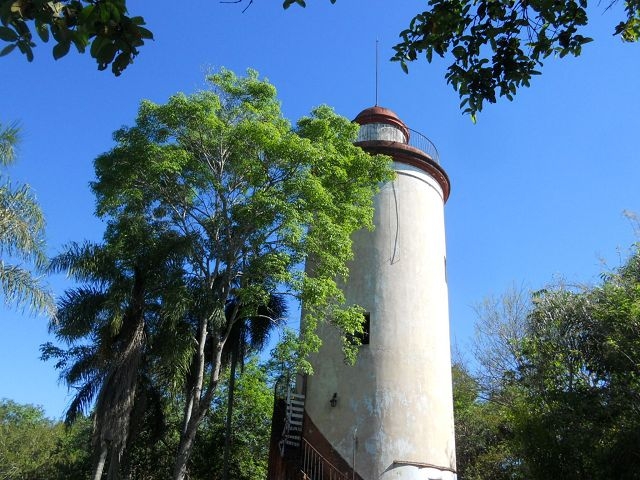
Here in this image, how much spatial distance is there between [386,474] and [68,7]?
1426 centimetres

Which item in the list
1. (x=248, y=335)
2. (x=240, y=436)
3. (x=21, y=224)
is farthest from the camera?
(x=240, y=436)

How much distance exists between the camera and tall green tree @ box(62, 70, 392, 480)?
13.7 m

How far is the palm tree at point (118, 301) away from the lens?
567 inches

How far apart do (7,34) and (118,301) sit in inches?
488

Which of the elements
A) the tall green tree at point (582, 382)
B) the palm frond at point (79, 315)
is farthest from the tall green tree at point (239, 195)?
Result: the tall green tree at point (582, 382)

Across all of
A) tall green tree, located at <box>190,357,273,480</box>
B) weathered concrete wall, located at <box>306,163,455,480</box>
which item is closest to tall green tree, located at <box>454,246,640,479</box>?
weathered concrete wall, located at <box>306,163,455,480</box>

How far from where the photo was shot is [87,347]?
1645 cm

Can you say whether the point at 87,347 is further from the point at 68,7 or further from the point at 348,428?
the point at 68,7

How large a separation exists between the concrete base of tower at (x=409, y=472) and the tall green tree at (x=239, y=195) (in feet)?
11.4

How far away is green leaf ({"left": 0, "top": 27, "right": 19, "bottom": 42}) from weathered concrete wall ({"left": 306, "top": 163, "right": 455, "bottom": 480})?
14322 mm

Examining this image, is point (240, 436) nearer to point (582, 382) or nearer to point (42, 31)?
point (582, 382)

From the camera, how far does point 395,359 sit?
54.0 ft

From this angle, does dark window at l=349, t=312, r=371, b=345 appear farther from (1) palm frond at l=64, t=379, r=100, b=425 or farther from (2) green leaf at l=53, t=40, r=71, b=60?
(2) green leaf at l=53, t=40, r=71, b=60

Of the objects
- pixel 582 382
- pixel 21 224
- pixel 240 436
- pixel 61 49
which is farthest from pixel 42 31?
pixel 240 436
